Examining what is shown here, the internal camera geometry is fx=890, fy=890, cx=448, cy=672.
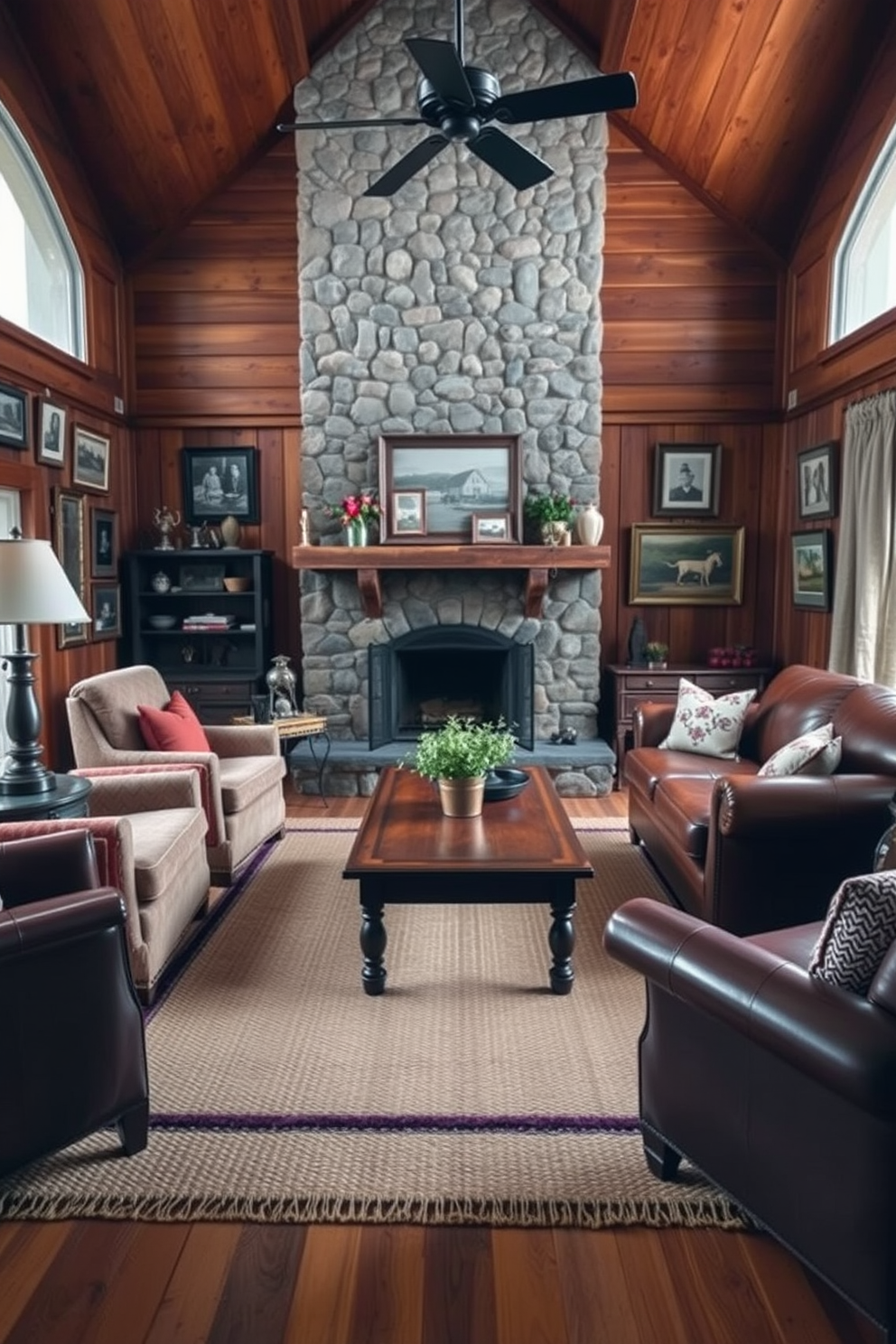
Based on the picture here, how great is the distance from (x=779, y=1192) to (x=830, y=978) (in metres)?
0.44

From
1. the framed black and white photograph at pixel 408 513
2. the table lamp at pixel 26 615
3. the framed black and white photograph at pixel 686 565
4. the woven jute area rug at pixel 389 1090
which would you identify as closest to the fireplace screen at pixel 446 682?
the framed black and white photograph at pixel 408 513

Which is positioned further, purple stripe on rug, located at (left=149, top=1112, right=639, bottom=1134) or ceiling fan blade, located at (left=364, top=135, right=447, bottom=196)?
ceiling fan blade, located at (left=364, top=135, right=447, bottom=196)

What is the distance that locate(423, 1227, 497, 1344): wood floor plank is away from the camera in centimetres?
167

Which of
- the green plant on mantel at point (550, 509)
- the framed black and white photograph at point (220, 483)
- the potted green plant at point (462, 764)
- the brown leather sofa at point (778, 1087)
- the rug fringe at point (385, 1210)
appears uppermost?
the framed black and white photograph at point (220, 483)

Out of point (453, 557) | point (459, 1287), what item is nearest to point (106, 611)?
point (453, 557)

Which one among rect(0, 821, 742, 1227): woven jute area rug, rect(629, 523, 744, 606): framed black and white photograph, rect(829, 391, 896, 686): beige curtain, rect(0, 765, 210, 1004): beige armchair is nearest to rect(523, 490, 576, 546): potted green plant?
rect(629, 523, 744, 606): framed black and white photograph

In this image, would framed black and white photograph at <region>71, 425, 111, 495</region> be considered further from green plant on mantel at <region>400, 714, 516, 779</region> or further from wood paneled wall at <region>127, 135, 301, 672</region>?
green plant on mantel at <region>400, 714, 516, 779</region>

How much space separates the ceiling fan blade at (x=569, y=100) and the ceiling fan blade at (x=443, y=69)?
14 centimetres

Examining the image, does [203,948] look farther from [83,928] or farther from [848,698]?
[848,698]

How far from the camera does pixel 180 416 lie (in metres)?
6.22

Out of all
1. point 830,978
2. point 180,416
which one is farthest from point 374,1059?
point 180,416

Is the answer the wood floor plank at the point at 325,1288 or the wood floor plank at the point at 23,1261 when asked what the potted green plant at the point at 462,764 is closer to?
the wood floor plank at the point at 325,1288

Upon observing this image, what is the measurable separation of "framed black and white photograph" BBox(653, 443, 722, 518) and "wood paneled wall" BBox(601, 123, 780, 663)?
2.3 inches

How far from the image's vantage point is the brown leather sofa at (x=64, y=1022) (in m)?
1.91
